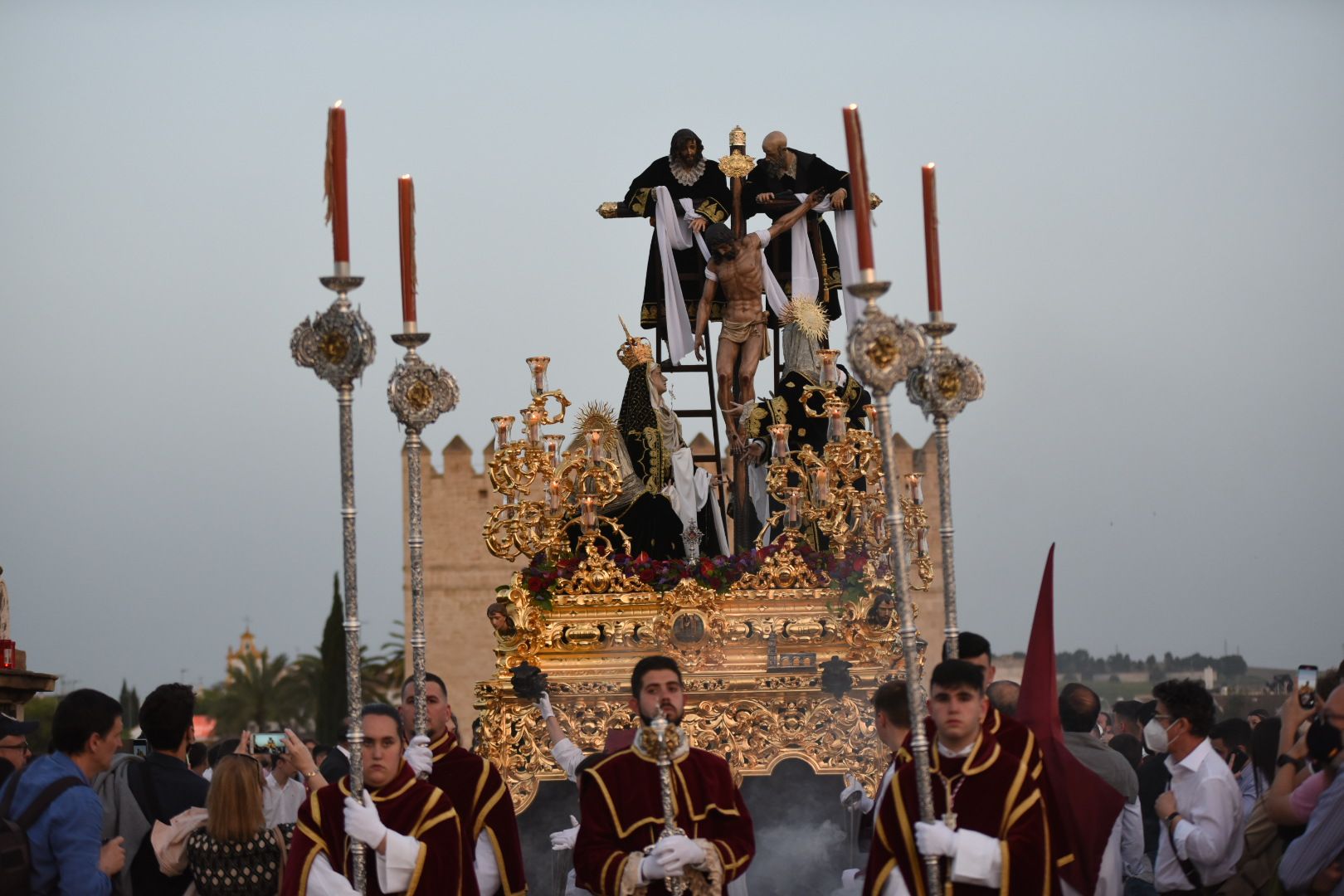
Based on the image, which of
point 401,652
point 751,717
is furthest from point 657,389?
point 401,652

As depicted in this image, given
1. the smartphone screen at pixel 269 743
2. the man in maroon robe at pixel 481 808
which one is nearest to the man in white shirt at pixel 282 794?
the smartphone screen at pixel 269 743

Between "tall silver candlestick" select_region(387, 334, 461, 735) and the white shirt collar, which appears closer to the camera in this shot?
the white shirt collar

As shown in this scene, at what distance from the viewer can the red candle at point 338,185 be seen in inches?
248

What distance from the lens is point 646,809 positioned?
648cm

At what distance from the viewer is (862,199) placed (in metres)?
5.87

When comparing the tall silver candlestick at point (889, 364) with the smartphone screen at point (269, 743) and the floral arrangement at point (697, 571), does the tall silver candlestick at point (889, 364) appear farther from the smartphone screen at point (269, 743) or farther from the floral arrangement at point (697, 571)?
the floral arrangement at point (697, 571)

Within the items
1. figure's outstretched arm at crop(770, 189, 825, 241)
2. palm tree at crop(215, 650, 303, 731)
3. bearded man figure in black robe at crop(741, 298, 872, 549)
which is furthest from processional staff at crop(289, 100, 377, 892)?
palm tree at crop(215, 650, 303, 731)

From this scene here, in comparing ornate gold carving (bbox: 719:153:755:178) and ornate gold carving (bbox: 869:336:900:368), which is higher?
ornate gold carving (bbox: 719:153:755:178)

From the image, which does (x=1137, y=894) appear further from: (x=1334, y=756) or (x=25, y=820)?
(x=25, y=820)

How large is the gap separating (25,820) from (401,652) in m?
31.2

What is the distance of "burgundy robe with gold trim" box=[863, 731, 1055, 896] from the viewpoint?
570 cm

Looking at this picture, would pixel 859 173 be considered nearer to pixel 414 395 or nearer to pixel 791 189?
pixel 414 395

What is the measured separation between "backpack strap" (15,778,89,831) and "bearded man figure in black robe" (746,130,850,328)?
6.50 m

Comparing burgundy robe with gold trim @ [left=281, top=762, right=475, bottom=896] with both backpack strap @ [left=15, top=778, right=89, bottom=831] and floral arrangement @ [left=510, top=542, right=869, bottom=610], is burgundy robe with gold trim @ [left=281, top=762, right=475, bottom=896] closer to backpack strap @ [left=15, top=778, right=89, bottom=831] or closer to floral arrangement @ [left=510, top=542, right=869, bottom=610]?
backpack strap @ [left=15, top=778, right=89, bottom=831]
